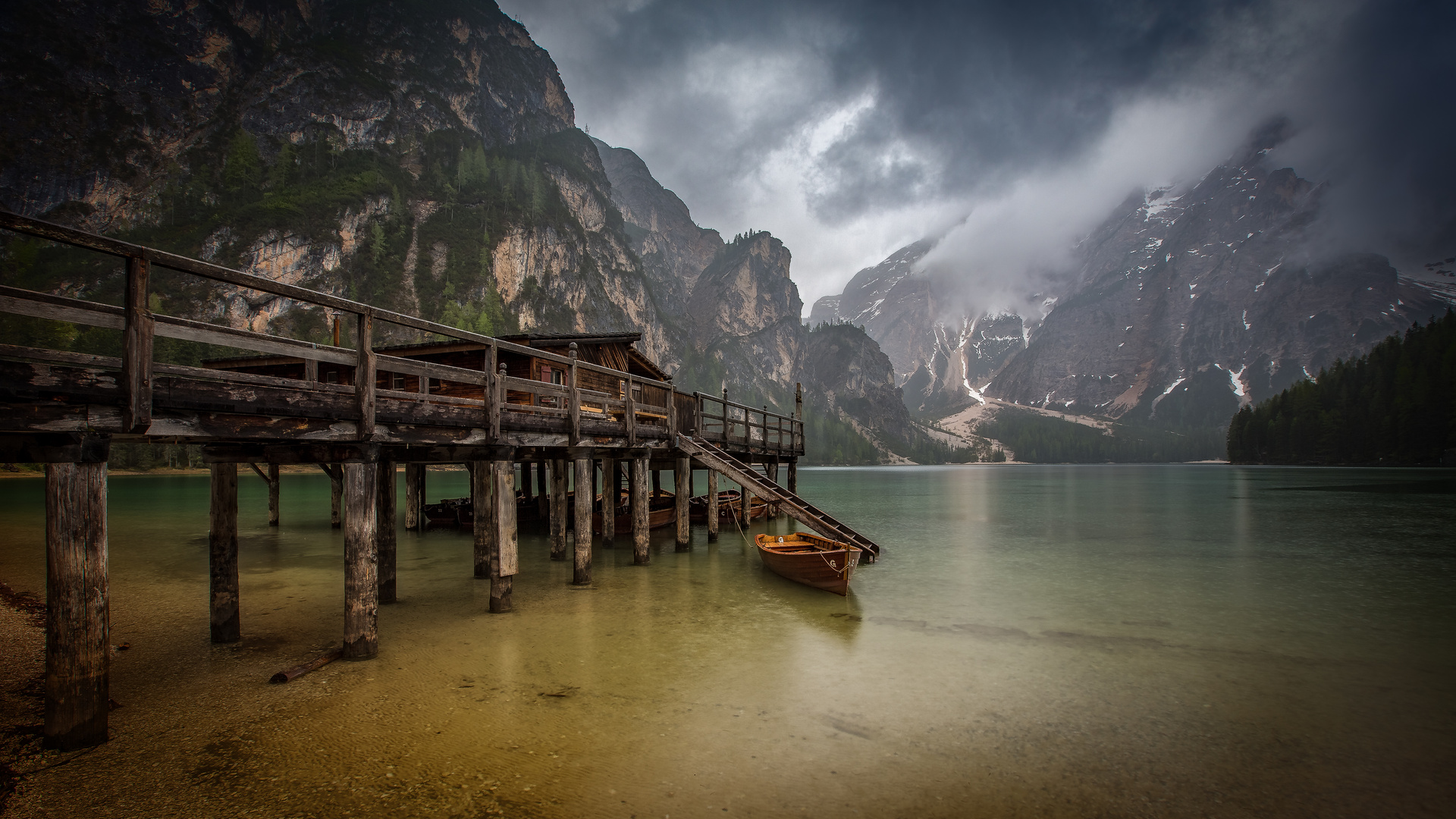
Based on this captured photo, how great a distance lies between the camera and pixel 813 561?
16031 millimetres

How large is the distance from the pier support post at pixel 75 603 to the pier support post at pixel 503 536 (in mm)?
6339

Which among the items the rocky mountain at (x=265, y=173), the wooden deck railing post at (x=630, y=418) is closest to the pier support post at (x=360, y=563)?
the wooden deck railing post at (x=630, y=418)

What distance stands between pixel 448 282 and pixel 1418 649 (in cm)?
15208

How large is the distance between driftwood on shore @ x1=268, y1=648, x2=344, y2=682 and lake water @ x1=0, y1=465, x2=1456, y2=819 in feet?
0.52

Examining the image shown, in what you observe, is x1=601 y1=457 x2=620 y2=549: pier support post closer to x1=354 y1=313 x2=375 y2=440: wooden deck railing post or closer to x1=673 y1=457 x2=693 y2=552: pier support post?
x1=673 y1=457 x2=693 y2=552: pier support post

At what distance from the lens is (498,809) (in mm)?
5953

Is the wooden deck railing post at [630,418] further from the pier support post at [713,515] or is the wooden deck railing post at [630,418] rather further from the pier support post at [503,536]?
the pier support post at [713,515]

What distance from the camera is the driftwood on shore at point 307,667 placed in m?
9.04

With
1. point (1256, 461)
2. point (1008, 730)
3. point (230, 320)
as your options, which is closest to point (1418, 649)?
point (1008, 730)

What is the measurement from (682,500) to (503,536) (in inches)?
423

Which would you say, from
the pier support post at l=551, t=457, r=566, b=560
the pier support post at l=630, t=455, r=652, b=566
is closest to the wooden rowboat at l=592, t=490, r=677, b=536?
the pier support post at l=630, t=455, r=652, b=566

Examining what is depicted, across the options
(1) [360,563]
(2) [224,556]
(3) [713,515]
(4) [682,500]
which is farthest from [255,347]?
(3) [713,515]

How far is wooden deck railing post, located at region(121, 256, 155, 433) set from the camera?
6367 mm

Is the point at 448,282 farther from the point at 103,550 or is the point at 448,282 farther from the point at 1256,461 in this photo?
the point at 1256,461
